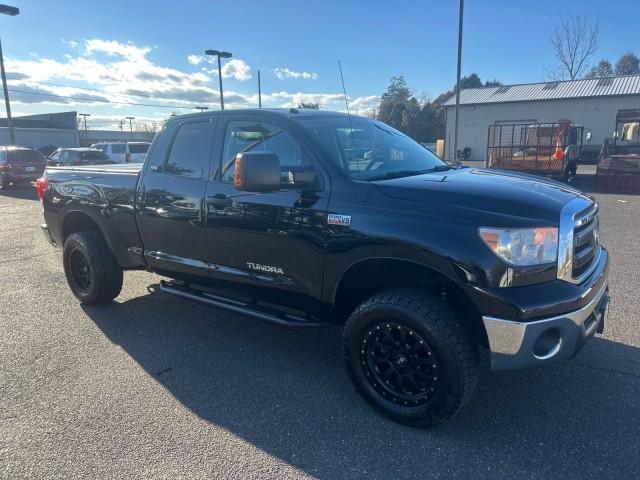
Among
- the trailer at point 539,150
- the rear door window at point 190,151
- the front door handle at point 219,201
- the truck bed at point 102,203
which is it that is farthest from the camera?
the trailer at point 539,150

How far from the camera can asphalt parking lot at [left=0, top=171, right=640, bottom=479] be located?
2.62 metres

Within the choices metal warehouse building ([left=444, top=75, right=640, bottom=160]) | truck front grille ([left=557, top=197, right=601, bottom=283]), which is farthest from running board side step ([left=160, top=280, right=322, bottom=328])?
metal warehouse building ([left=444, top=75, right=640, bottom=160])

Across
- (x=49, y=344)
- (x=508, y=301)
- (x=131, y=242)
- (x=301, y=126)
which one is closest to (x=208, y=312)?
(x=131, y=242)

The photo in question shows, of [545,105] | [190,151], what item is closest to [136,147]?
[190,151]

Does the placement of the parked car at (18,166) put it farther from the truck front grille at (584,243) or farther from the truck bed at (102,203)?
the truck front grille at (584,243)

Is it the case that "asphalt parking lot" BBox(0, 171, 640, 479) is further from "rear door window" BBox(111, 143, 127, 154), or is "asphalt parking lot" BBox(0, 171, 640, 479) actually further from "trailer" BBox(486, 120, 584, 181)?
"rear door window" BBox(111, 143, 127, 154)


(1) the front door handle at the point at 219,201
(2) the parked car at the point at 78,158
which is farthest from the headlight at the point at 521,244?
(2) the parked car at the point at 78,158

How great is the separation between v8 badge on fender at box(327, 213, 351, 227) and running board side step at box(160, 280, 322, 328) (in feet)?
2.57

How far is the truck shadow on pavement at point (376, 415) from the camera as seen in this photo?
8.60ft

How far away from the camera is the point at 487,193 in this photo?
2852 millimetres

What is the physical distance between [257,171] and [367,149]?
100 centimetres

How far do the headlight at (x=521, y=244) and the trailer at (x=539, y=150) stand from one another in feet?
50.8

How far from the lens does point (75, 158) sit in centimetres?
1867

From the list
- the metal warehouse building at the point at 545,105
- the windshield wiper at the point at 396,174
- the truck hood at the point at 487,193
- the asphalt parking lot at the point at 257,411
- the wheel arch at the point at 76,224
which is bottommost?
the asphalt parking lot at the point at 257,411
